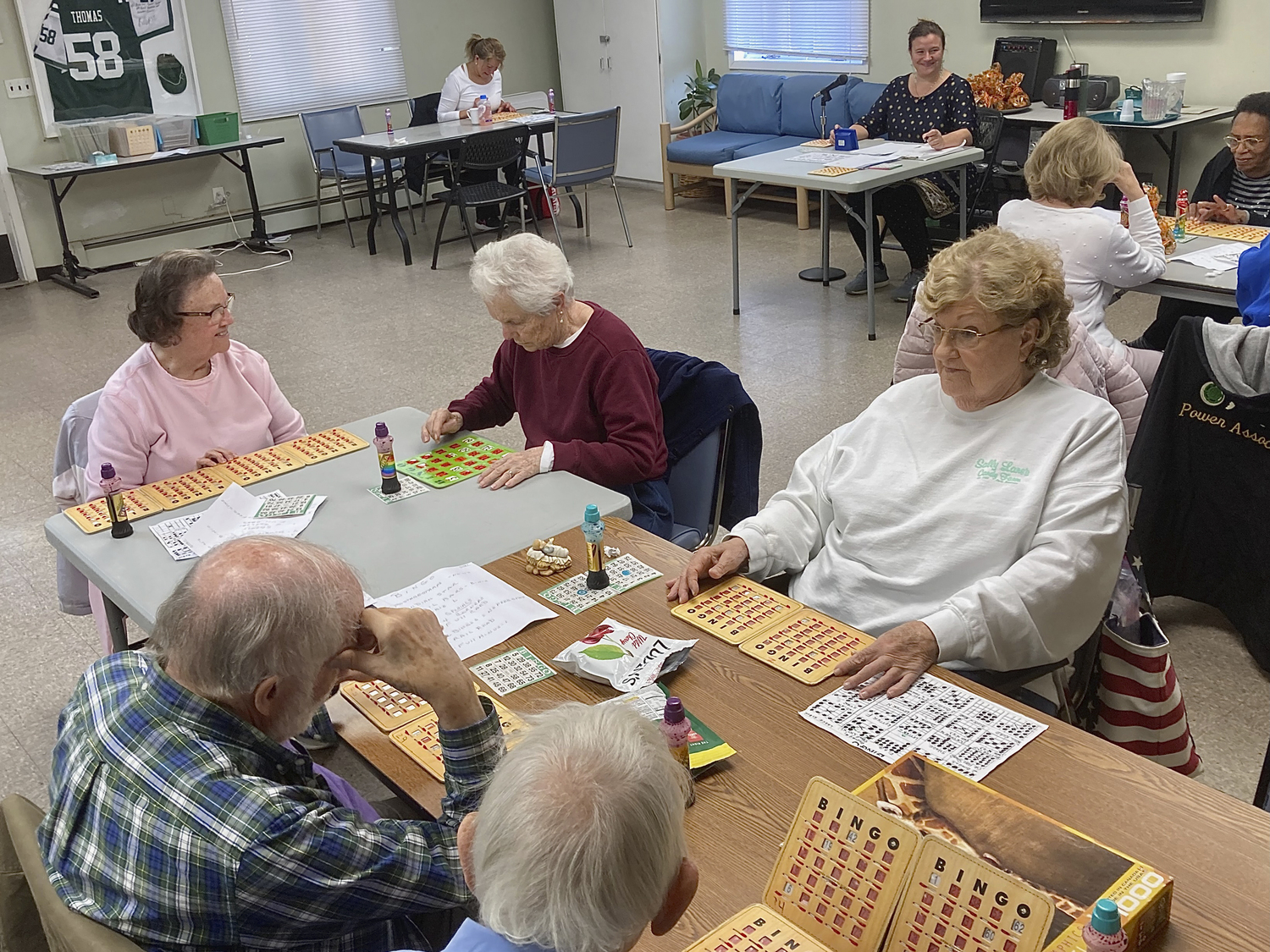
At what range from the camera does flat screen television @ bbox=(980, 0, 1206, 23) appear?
21.0ft

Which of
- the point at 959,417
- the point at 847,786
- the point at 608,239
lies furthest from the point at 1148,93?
the point at 847,786

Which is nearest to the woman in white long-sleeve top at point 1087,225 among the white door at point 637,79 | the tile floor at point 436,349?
the tile floor at point 436,349

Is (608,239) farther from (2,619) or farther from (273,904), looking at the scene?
(273,904)

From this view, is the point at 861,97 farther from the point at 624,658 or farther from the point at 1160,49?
the point at 624,658

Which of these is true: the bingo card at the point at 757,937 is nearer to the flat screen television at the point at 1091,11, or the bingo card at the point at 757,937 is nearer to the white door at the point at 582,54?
the flat screen television at the point at 1091,11

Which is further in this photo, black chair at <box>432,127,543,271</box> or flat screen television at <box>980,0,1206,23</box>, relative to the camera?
black chair at <box>432,127,543,271</box>

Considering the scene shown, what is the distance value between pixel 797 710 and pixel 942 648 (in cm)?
28

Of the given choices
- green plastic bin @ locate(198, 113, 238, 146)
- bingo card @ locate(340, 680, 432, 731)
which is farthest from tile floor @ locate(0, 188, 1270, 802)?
bingo card @ locate(340, 680, 432, 731)

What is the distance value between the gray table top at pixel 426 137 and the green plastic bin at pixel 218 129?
2.60ft

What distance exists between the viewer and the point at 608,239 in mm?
8047

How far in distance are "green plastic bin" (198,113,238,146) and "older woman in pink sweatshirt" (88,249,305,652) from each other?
5.52 meters

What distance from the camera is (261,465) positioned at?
2738 mm

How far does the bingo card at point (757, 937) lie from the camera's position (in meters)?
1.28

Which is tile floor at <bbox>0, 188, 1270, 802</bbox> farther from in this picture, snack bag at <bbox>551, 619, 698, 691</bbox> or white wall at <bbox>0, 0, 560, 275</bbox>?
snack bag at <bbox>551, 619, 698, 691</bbox>
